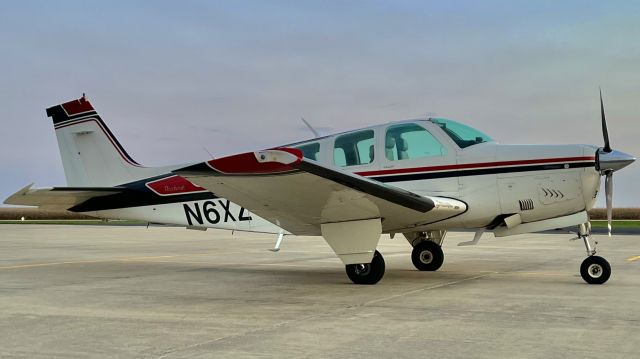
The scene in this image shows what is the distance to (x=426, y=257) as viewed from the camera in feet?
36.1

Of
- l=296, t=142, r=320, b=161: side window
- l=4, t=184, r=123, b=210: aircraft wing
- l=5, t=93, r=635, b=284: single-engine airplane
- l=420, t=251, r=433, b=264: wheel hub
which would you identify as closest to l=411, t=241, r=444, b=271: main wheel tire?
l=420, t=251, r=433, b=264: wheel hub

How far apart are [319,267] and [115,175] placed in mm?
4291

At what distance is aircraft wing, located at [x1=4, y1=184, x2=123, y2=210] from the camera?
1075 centimetres

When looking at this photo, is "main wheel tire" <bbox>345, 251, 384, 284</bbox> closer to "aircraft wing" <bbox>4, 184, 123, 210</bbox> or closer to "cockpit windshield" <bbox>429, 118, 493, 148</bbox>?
"cockpit windshield" <bbox>429, 118, 493, 148</bbox>

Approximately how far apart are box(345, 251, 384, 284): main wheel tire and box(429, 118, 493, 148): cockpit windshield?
2062 mm

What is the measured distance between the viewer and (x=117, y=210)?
38.2ft

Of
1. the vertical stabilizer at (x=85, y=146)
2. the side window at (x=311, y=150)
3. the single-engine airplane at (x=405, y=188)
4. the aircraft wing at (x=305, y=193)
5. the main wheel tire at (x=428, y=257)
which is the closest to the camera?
the aircraft wing at (x=305, y=193)

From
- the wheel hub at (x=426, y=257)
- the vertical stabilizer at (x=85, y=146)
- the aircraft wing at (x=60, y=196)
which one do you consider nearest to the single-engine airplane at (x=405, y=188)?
the aircraft wing at (x=60, y=196)

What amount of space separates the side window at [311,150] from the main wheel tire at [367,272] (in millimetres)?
1827

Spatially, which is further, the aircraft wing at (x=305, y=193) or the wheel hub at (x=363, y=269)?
the wheel hub at (x=363, y=269)

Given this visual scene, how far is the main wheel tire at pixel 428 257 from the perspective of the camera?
431 inches

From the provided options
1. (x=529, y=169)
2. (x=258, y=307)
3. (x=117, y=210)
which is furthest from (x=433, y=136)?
(x=117, y=210)

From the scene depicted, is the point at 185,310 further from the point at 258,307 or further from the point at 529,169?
the point at 529,169

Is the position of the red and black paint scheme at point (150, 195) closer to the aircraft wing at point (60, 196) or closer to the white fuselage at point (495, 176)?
the aircraft wing at point (60, 196)
